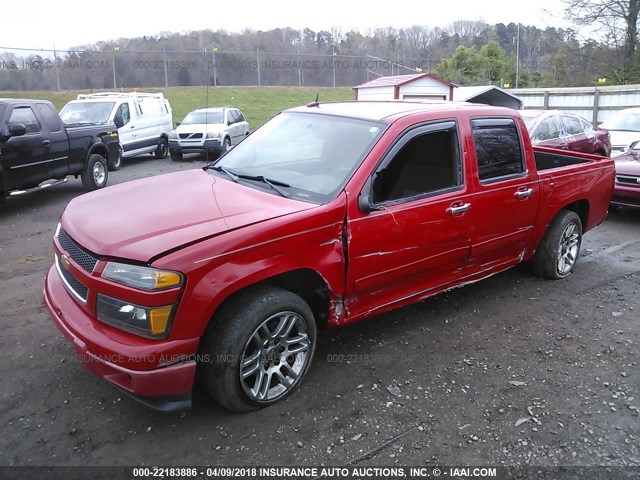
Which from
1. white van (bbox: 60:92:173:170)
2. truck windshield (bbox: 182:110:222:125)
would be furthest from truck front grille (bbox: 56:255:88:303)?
truck windshield (bbox: 182:110:222:125)

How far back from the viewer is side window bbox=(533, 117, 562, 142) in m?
9.84

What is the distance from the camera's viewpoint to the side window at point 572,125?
10547mm

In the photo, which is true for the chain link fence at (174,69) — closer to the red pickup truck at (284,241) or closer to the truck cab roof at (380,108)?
the truck cab roof at (380,108)

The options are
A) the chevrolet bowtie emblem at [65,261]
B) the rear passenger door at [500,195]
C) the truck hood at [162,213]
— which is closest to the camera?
the truck hood at [162,213]

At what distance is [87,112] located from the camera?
45.0 feet

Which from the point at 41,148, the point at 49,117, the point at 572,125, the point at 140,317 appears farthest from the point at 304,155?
the point at 572,125

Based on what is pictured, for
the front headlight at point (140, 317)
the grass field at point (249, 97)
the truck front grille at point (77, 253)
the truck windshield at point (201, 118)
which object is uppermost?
the grass field at point (249, 97)

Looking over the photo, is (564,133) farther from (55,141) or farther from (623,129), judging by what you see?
(55,141)

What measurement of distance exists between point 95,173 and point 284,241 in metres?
8.76

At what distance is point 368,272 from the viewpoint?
352 centimetres

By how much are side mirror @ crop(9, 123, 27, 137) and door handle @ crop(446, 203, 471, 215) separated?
7.15 meters

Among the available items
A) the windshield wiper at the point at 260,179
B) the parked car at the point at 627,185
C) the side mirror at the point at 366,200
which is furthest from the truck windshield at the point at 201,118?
the side mirror at the point at 366,200

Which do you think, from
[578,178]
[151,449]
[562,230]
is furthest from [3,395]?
[578,178]

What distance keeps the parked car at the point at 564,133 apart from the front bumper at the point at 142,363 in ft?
28.2
